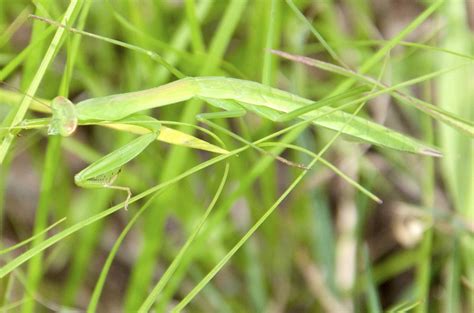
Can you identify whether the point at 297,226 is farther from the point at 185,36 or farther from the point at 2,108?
the point at 2,108

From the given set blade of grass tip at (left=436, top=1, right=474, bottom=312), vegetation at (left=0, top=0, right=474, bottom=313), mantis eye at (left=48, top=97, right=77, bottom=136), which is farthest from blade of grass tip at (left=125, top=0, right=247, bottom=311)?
blade of grass tip at (left=436, top=1, right=474, bottom=312)

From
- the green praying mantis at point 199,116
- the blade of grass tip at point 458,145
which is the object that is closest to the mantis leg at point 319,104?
the green praying mantis at point 199,116

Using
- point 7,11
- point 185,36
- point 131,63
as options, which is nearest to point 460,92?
point 185,36

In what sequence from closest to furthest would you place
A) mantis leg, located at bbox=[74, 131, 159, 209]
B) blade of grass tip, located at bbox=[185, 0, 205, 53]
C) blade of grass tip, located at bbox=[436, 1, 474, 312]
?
mantis leg, located at bbox=[74, 131, 159, 209] < blade of grass tip, located at bbox=[185, 0, 205, 53] < blade of grass tip, located at bbox=[436, 1, 474, 312]

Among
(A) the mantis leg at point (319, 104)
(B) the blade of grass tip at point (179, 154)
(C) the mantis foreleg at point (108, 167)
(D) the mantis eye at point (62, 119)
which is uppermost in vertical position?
(B) the blade of grass tip at point (179, 154)

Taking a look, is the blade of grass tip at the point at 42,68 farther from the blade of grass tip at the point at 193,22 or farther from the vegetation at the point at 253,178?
the blade of grass tip at the point at 193,22

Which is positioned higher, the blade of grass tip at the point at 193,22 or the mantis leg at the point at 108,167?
the blade of grass tip at the point at 193,22

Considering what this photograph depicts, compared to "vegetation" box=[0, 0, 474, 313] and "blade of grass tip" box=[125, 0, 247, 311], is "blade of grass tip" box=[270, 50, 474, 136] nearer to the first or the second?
"vegetation" box=[0, 0, 474, 313]
